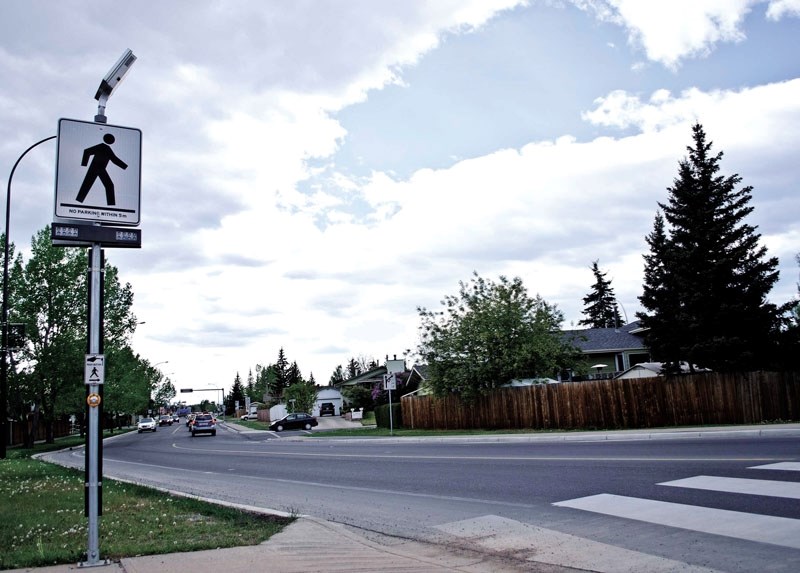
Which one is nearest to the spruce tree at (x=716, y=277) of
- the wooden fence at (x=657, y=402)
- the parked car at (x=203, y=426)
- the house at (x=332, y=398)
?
the wooden fence at (x=657, y=402)

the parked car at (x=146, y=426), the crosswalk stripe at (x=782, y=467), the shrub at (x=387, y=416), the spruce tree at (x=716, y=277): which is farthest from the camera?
the parked car at (x=146, y=426)

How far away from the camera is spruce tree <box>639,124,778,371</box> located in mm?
28469

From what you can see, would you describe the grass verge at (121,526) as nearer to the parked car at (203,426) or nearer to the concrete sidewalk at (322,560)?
the concrete sidewalk at (322,560)

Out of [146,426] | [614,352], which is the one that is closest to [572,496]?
[614,352]

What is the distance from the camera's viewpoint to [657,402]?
2455cm

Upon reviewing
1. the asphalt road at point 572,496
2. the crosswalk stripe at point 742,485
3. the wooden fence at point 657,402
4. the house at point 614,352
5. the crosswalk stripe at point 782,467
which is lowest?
the asphalt road at point 572,496

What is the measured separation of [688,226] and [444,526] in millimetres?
26145

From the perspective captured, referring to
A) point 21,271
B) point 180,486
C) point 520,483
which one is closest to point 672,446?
point 520,483

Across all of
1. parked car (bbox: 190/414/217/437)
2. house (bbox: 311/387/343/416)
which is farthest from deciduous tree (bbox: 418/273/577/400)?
house (bbox: 311/387/343/416)

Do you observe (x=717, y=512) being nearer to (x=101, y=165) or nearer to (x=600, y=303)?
(x=101, y=165)

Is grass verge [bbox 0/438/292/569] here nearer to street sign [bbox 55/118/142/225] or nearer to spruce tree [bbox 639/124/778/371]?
street sign [bbox 55/118/142/225]

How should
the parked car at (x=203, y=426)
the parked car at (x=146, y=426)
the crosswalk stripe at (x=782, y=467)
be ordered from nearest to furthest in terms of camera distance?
the crosswalk stripe at (x=782, y=467)
the parked car at (x=203, y=426)
the parked car at (x=146, y=426)

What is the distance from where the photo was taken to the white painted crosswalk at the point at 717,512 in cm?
651

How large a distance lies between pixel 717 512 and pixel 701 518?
0.34 metres
